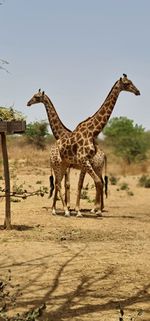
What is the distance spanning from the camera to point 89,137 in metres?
12.8

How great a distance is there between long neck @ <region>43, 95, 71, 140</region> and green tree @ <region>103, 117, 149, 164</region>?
27336 mm

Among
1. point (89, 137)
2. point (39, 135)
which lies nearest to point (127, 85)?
point (89, 137)

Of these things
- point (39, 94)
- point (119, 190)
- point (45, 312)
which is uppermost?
point (39, 94)

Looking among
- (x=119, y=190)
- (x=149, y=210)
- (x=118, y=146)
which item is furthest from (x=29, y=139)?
(x=149, y=210)

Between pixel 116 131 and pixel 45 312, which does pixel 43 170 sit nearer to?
pixel 45 312

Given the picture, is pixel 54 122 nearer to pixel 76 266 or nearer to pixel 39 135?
pixel 76 266

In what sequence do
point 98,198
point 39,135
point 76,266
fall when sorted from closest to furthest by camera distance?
point 76,266 → point 98,198 → point 39,135

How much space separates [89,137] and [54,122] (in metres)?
1.33

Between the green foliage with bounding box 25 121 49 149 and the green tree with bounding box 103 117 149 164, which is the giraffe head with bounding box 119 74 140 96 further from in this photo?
the green foliage with bounding box 25 121 49 149


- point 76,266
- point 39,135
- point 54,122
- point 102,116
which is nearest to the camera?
point 76,266

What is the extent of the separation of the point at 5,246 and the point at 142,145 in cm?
3959

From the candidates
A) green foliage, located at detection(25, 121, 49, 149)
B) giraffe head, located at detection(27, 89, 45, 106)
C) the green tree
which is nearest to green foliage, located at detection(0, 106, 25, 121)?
giraffe head, located at detection(27, 89, 45, 106)

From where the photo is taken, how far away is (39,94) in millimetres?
13719

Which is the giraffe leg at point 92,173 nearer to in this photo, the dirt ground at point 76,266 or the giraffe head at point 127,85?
the dirt ground at point 76,266
